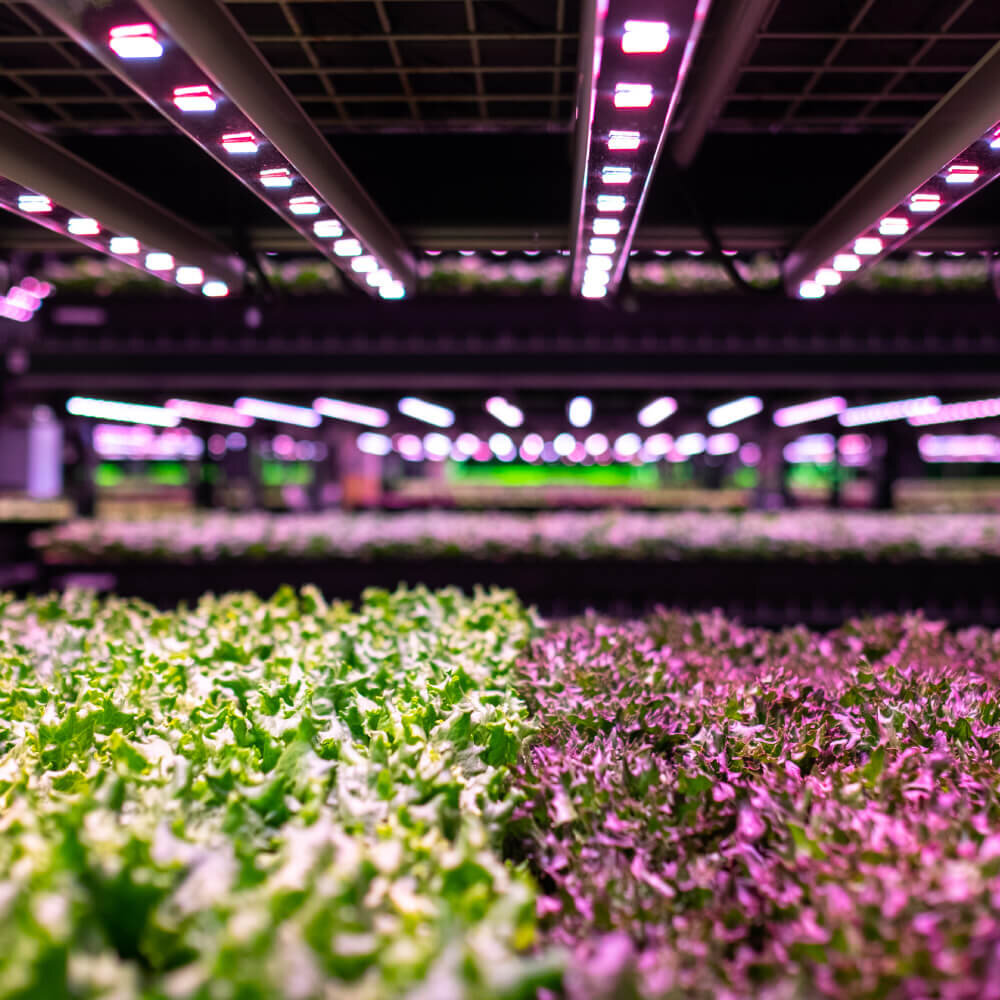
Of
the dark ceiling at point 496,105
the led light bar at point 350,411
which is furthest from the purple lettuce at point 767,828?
the led light bar at point 350,411

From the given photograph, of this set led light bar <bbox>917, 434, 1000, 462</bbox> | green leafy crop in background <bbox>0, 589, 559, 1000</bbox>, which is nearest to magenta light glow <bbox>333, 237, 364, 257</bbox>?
green leafy crop in background <bbox>0, 589, 559, 1000</bbox>

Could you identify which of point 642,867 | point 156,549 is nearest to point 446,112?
point 642,867

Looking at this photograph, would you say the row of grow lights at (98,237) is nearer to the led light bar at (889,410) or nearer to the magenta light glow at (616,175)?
the magenta light glow at (616,175)

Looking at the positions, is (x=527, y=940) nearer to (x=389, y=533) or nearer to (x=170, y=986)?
(x=170, y=986)

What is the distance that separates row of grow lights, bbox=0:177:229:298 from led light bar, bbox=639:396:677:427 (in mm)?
6662

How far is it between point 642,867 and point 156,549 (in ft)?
25.3

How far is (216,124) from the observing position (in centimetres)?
243

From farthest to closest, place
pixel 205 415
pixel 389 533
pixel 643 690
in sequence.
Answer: pixel 205 415, pixel 389 533, pixel 643 690

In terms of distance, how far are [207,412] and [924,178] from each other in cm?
989

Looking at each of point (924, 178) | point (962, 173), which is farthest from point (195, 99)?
point (962, 173)

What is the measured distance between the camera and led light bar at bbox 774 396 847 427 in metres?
→ 9.32

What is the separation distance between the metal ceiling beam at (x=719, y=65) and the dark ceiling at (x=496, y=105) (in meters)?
0.05

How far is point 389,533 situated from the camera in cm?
868

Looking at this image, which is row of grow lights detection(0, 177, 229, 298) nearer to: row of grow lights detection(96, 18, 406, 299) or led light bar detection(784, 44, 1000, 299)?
row of grow lights detection(96, 18, 406, 299)
